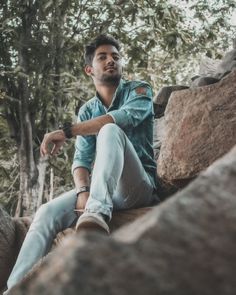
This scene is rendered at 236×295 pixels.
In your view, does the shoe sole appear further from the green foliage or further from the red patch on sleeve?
the green foliage

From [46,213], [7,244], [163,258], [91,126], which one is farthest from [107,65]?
[163,258]

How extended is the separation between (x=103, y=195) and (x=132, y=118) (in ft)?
2.97

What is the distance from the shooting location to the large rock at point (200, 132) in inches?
136

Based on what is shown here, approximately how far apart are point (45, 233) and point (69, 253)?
2.77 metres

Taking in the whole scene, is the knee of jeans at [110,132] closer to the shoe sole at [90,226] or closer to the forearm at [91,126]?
the forearm at [91,126]

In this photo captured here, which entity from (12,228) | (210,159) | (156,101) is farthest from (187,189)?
(156,101)

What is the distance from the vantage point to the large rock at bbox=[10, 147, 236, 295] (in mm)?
633

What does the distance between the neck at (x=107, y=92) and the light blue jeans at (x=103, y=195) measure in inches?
32.6

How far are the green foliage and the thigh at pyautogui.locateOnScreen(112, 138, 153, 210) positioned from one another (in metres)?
5.12

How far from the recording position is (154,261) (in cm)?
67

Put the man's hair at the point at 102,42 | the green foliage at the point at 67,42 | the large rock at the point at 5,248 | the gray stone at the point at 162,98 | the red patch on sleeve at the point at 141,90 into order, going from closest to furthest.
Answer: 1. the red patch on sleeve at the point at 141,90
2. the man's hair at the point at 102,42
3. the large rock at the point at 5,248
4. the gray stone at the point at 162,98
5. the green foliage at the point at 67,42

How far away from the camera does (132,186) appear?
10.9 feet

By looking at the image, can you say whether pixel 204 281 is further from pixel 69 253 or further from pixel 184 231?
pixel 69 253

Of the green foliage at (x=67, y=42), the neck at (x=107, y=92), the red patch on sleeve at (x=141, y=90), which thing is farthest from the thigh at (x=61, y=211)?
the green foliage at (x=67, y=42)
